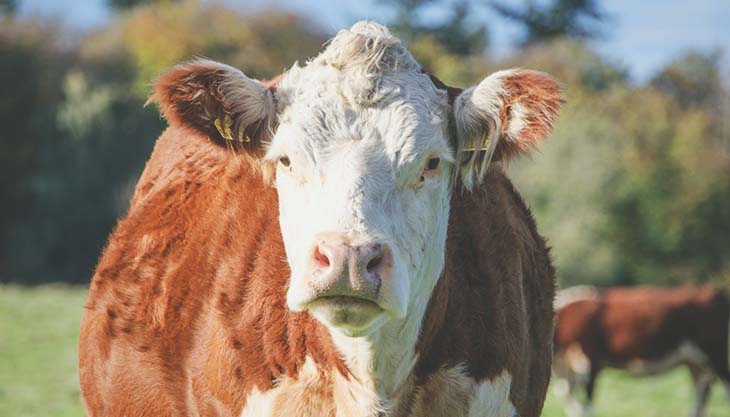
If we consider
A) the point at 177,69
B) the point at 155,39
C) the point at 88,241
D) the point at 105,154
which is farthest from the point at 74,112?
the point at 177,69

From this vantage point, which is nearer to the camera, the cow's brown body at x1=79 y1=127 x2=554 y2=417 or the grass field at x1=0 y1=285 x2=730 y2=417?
the cow's brown body at x1=79 y1=127 x2=554 y2=417

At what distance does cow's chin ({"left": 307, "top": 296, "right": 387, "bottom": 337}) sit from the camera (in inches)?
124

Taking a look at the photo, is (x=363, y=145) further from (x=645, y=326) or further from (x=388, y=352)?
(x=645, y=326)

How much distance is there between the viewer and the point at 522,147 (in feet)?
12.5

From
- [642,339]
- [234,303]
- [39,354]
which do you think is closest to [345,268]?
[234,303]

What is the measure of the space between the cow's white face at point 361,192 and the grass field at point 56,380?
315 inches

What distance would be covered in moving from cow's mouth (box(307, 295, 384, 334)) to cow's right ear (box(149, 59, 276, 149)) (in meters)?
0.91

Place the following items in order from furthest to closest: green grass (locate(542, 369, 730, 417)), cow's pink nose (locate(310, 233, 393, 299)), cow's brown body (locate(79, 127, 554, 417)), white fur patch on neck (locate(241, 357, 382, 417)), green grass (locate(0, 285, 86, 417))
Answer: green grass (locate(542, 369, 730, 417)) → green grass (locate(0, 285, 86, 417)) → cow's brown body (locate(79, 127, 554, 417)) → white fur patch on neck (locate(241, 357, 382, 417)) → cow's pink nose (locate(310, 233, 393, 299))

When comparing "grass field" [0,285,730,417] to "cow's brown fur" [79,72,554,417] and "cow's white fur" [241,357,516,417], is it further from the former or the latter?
"cow's white fur" [241,357,516,417]

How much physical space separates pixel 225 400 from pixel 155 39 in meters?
44.5

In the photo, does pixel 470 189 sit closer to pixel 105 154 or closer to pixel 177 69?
Answer: pixel 177 69

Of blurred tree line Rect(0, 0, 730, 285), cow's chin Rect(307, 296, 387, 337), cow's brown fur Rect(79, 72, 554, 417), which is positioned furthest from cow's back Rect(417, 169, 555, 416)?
blurred tree line Rect(0, 0, 730, 285)

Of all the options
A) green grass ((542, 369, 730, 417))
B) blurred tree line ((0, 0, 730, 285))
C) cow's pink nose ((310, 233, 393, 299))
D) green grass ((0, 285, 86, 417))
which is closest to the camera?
cow's pink nose ((310, 233, 393, 299))

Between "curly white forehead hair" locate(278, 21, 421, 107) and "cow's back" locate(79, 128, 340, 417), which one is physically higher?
"curly white forehead hair" locate(278, 21, 421, 107)
